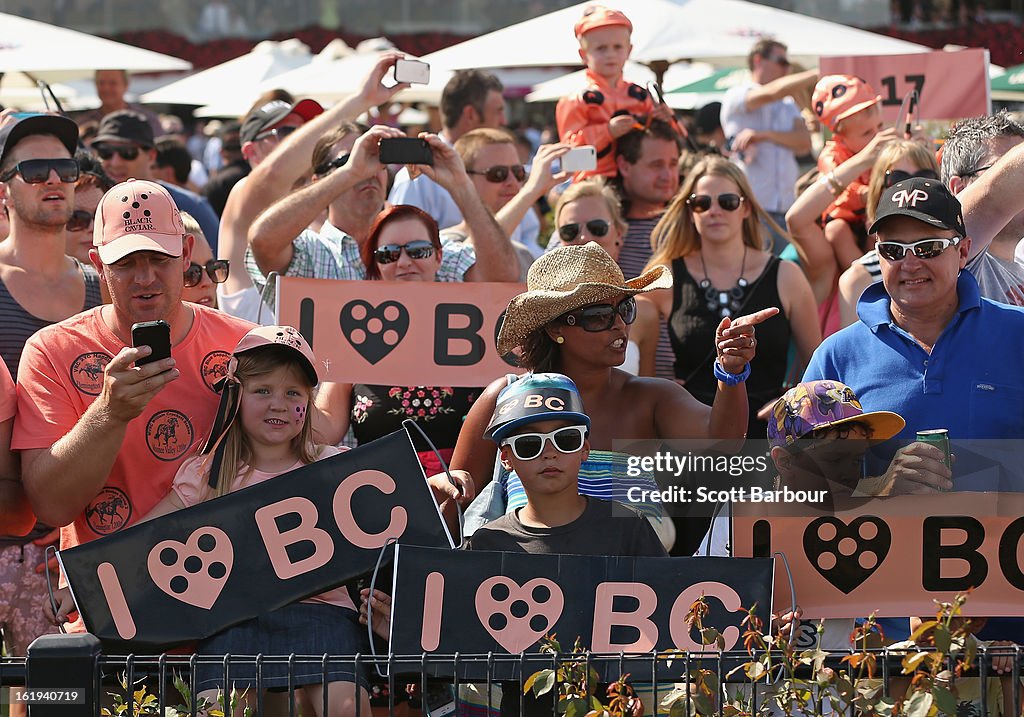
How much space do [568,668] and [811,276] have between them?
448 cm

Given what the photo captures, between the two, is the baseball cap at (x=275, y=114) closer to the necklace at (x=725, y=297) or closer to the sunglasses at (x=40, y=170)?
the sunglasses at (x=40, y=170)

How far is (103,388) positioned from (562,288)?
1.57 m

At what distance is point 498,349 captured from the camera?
5.12 metres

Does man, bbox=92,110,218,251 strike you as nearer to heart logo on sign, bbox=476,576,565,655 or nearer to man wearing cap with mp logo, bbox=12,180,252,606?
man wearing cap with mp logo, bbox=12,180,252,606

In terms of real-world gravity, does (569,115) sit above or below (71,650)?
above

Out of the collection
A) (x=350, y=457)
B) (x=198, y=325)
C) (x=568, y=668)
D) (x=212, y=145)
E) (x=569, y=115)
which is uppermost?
(x=212, y=145)

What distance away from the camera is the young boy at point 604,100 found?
816cm

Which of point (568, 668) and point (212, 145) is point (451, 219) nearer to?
point (568, 668)

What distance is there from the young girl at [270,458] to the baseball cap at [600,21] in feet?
14.8

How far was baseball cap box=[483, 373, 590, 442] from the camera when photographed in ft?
14.2

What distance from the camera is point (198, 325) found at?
4.71 meters

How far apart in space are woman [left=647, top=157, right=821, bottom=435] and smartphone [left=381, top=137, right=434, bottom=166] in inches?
48.6

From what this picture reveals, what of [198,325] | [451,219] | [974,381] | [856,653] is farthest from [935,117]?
[856,653]

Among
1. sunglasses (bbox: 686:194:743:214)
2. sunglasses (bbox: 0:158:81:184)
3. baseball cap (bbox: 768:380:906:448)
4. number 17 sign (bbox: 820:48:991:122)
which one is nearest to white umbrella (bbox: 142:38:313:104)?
number 17 sign (bbox: 820:48:991:122)
